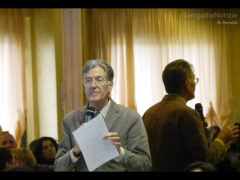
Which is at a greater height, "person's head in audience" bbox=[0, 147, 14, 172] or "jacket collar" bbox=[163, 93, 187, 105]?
"jacket collar" bbox=[163, 93, 187, 105]

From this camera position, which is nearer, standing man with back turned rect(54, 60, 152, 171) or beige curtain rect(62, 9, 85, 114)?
standing man with back turned rect(54, 60, 152, 171)

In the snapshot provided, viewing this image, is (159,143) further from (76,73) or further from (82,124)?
(76,73)

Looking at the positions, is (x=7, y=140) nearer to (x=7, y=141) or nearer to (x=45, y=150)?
(x=7, y=141)

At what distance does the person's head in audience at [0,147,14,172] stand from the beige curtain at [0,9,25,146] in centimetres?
33

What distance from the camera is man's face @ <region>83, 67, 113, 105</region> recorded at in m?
2.75

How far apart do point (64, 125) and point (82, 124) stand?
17 centimetres

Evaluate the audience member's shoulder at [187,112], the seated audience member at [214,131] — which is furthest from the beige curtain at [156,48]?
the audience member's shoulder at [187,112]

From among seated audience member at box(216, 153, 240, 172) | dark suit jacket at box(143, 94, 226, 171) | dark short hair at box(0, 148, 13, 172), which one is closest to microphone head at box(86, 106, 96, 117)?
dark suit jacket at box(143, 94, 226, 171)

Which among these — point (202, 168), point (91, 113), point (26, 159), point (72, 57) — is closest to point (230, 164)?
point (202, 168)

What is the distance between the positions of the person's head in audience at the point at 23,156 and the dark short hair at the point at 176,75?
991 millimetres

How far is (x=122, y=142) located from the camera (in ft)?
8.92

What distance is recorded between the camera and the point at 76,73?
3.90m

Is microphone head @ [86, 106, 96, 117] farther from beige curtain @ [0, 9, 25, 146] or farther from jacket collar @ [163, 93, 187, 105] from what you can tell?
beige curtain @ [0, 9, 25, 146]
